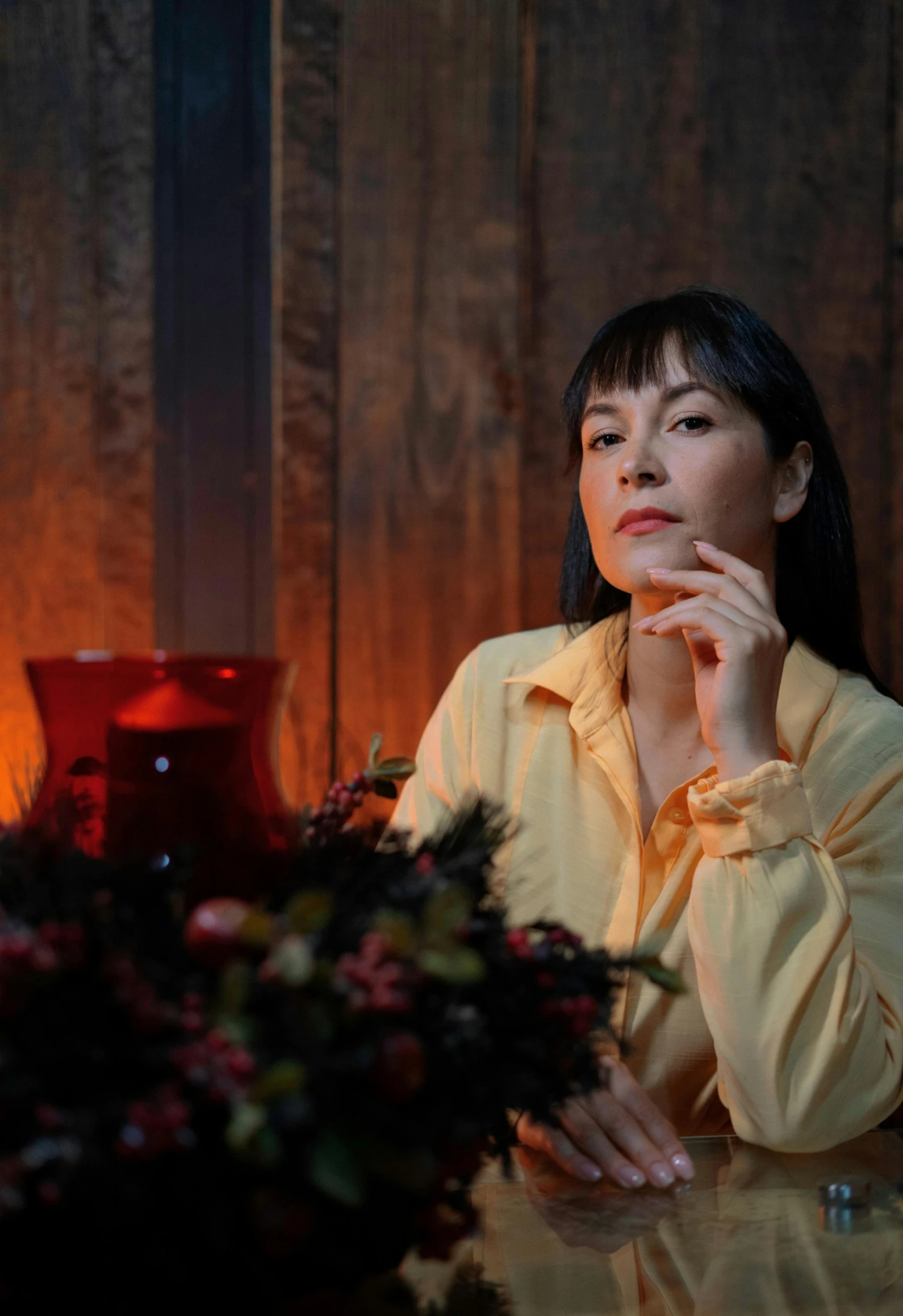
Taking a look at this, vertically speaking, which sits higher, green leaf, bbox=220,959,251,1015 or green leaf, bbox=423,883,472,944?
green leaf, bbox=423,883,472,944

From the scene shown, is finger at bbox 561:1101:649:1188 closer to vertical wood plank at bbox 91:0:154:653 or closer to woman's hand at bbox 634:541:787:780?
woman's hand at bbox 634:541:787:780

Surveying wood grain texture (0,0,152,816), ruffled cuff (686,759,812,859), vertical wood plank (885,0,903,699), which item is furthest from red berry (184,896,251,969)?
vertical wood plank (885,0,903,699)

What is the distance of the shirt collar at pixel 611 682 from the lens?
4.33 ft

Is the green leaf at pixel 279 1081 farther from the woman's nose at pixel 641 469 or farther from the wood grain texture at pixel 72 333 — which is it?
the wood grain texture at pixel 72 333

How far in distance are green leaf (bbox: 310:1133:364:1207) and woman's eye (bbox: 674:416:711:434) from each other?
3.27 ft

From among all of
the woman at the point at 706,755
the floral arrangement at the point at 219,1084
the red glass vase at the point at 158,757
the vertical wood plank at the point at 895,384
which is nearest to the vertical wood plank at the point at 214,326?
the woman at the point at 706,755

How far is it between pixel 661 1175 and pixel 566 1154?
2.7 inches

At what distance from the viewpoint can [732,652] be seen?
110 cm

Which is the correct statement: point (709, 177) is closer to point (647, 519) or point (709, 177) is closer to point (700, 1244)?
point (647, 519)

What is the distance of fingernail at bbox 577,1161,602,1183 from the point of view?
85 cm

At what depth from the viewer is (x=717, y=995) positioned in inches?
40.6

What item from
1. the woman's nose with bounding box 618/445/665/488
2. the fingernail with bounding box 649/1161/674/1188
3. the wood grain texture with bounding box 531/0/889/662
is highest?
the wood grain texture with bounding box 531/0/889/662

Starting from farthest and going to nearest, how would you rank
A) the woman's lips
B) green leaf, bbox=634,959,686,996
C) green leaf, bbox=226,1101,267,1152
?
the woman's lips, green leaf, bbox=634,959,686,996, green leaf, bbox=226,1101,267,1152

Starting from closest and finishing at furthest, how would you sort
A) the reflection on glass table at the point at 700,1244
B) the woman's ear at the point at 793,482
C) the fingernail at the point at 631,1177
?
the reflection on glass table at the point at 700,1244, the fingernail at the point at 631,1177, the woman's ear at the point at 793,482
